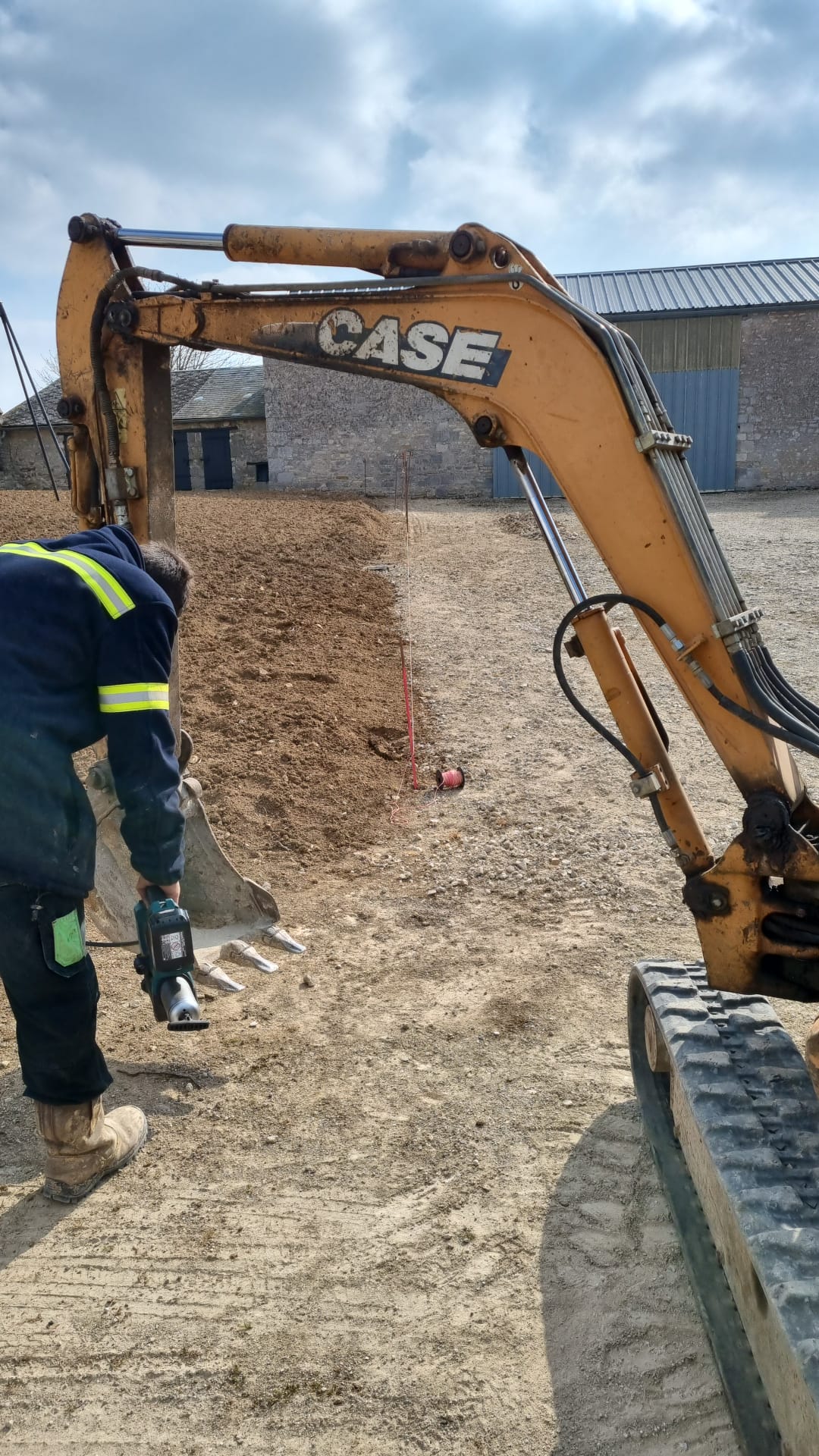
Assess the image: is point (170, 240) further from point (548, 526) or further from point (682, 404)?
point (682, 404)

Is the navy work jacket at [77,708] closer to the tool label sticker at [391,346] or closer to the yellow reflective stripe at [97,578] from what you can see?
the yellow reflective stripe at [97,578]

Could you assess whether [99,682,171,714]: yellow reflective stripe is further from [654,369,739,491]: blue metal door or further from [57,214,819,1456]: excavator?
[654,369,739,491]: blue metal door

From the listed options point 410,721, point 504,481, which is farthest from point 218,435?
point 410,721

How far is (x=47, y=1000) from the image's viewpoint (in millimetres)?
3025

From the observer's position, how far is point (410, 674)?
895cm

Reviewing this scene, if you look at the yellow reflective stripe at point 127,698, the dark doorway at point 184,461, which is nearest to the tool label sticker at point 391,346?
the yellow reflective stripe at point 127,698

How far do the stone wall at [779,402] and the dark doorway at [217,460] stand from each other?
1288 cm

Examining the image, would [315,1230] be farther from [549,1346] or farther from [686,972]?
[686,972]

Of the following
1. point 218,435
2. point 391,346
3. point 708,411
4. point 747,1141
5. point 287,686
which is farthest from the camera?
point 218,435

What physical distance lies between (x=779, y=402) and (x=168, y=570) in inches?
842

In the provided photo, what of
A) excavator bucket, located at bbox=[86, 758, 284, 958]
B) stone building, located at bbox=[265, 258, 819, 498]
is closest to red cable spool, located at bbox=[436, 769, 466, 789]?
excavator bucket, located at bbox=[86, 758, 284, 958]

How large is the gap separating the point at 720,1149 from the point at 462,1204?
0.94 metres

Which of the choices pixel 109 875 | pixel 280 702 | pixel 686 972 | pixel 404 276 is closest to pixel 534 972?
pixel 686 972

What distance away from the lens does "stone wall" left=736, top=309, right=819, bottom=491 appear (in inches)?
852
